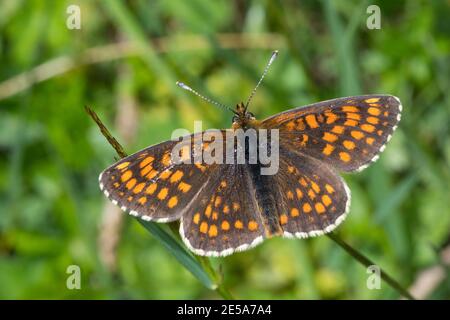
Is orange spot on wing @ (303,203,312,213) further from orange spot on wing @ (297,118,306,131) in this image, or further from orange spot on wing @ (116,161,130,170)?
orange spot on wing @ (116,161,130,170)

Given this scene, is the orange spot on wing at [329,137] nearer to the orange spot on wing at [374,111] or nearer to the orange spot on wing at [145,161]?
the orange spot on wing at [374,111]

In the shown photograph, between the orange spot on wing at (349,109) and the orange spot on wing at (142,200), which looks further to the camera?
the orange spot on wing at (349,109)

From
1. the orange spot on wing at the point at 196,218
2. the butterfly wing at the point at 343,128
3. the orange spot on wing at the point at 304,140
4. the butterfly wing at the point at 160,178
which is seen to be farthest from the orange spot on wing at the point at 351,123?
the orange spot on wing at the point at 196,218

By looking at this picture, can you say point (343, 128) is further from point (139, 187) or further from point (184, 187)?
point (139, 187)

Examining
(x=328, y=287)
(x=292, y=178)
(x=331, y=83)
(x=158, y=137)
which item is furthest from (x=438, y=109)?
(x=292, y=178)

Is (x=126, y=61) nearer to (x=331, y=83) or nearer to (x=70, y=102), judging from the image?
(x=70, y=102)

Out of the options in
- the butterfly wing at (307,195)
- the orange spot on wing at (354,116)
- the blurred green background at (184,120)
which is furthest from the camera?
the blurred green background at (184,120)

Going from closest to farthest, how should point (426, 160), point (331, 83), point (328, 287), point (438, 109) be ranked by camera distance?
1. point (426, 160)
2. point (328, 287)
3. point (438, 109)
4. point (331, 83)
